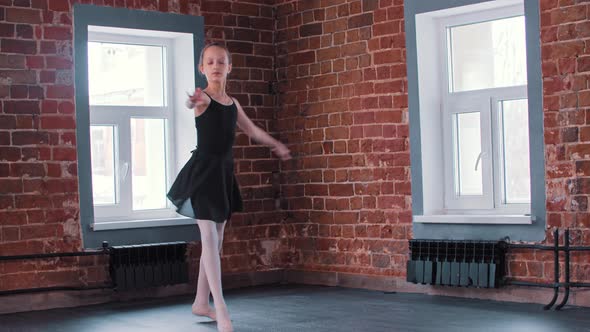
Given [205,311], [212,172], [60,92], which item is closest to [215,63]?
[212,172]

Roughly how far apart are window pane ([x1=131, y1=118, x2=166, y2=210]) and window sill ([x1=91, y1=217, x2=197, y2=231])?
0.33 m

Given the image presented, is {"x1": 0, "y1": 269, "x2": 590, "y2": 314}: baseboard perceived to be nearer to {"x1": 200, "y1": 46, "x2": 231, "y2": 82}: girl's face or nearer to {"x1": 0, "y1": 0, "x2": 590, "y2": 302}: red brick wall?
{"x1": 0, "y1": 0, "x2": 590, "y2": 302}: red brick wall

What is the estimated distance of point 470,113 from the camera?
24.1 feet

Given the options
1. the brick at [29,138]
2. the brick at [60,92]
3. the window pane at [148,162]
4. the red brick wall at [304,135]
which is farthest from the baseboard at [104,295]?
the brick at [60,92]

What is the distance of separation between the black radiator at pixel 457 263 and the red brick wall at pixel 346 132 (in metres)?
0.28

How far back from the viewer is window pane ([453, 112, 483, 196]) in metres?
7.29

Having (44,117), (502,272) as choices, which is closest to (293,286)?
(502,272)

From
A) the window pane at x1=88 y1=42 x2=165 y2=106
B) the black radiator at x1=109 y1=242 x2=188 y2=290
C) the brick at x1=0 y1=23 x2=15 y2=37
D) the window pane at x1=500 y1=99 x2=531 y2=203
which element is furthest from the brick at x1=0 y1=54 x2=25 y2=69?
the window pane at x1=500 y1=99 x2=531 y2=203

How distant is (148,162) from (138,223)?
2.19ft

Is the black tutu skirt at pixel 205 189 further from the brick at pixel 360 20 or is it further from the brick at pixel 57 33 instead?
the brick at pixel 360 20

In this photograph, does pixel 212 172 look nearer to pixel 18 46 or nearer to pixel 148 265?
pixel 148 265

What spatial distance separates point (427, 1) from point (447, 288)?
7.36 ft

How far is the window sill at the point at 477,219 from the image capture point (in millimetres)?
6664

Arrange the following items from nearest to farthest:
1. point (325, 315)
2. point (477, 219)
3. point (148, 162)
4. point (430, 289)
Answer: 1. point (325, 315)
2. point (477, 219)
3. point (430, 289)
4. point (148, 162)
